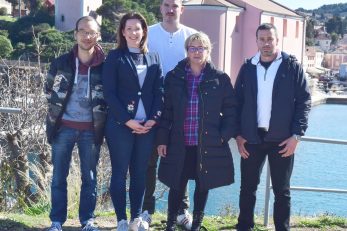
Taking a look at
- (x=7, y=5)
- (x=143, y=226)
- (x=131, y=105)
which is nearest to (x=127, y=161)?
(x=131, y=105)

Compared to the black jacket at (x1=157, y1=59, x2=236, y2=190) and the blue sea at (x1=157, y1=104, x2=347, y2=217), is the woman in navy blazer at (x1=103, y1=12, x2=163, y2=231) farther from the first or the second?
the blue sea at (x1=157, y1=104, x2=347, y2=217)

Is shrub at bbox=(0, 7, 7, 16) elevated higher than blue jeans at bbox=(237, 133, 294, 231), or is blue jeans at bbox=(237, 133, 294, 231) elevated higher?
shrub at bbox=(0, 7, 7, 16)

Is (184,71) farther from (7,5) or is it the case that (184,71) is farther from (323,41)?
(323,41)

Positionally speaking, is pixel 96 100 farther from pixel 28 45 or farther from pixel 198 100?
pixel 28 45

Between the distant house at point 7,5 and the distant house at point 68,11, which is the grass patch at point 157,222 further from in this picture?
the distant house at point 7,5

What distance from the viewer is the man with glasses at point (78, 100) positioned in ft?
13.6

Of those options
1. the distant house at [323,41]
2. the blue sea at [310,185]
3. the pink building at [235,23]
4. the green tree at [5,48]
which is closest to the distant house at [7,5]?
the green tree at [5,48]

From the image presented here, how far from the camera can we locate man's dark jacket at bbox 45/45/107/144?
13.6 feet

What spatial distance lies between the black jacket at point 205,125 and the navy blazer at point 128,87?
83mm

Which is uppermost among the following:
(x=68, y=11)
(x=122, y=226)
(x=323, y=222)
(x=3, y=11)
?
(x=3, y=11)

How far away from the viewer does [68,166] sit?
4.31 meters

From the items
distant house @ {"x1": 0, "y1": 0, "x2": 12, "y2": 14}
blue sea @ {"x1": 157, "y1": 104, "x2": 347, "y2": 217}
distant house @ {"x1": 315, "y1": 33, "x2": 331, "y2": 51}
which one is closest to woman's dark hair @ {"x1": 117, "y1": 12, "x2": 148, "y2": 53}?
blue sea @ {"x1": 157, "y1": 104, "x2": 347, "y2": 217}

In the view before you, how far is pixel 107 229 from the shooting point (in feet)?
15.2

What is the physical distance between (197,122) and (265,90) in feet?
1.66
